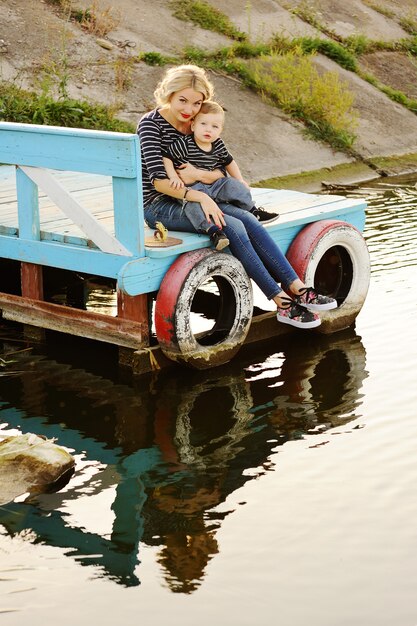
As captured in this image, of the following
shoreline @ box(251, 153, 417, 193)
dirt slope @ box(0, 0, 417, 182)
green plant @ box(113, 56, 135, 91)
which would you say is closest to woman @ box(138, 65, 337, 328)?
shoreline @ box(251, 153, 417, 193)

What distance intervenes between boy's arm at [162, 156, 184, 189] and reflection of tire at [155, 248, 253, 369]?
0.44 m

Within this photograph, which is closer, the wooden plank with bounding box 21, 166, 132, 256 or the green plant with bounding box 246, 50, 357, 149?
the wooden plank with bounding box 21, 166, 132, 256

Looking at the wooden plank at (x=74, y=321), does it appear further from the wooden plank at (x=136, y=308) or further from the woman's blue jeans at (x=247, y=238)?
the woman's blue jeans at (x=247, y=238)

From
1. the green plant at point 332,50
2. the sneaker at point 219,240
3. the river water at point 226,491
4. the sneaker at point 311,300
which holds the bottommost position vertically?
the river water at point 226,491

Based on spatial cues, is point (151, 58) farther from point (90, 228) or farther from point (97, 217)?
point (90, 228)

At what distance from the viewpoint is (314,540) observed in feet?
14.9

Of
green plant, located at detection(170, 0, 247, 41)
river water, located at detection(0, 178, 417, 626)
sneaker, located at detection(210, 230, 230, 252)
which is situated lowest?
river water, located at detection(0, 178, 417, 626)

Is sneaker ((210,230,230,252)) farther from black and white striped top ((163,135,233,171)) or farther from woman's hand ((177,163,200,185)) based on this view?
black and white striped top ((163,135,233,171))

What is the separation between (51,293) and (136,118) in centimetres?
491

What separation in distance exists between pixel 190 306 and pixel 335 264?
1.50m

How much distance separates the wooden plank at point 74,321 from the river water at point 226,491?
0.63 ft

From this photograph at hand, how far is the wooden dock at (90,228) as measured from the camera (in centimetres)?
629

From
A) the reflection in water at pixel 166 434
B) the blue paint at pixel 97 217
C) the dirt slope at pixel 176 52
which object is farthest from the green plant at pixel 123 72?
the reflection in water at pixel 166 434

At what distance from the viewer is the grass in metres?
11.5
